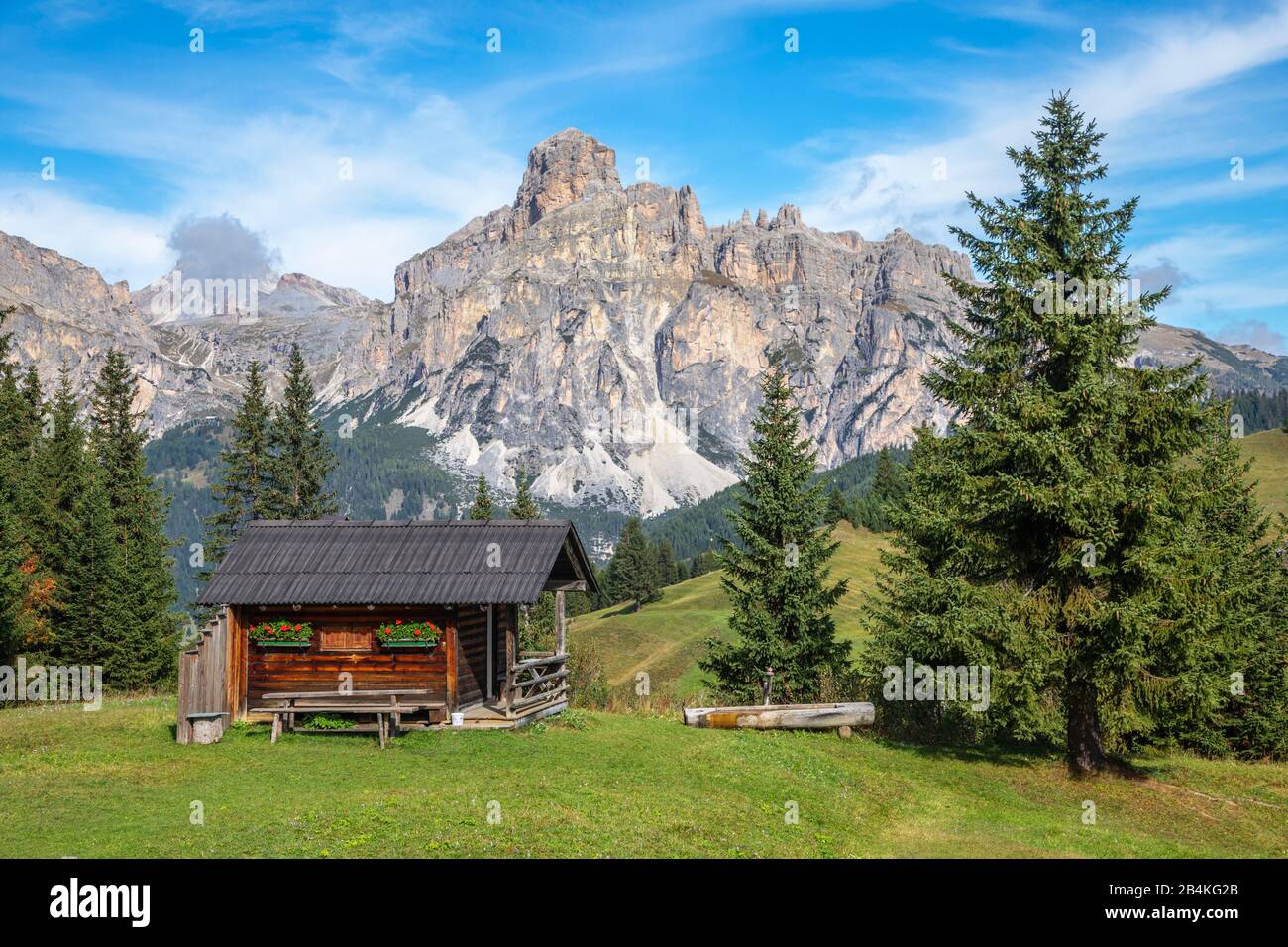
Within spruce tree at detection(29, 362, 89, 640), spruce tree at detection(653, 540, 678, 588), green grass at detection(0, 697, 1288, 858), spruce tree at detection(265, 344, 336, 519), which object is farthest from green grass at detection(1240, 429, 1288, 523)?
spruce tree at detection(29, 362, 89, 640)

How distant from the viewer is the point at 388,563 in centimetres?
2473

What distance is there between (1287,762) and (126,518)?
52.7 metres

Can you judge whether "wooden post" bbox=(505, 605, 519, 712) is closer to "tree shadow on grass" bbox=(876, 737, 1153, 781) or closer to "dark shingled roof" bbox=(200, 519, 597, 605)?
"dark shingled roof" bbox=(200, 519, 597, 605)

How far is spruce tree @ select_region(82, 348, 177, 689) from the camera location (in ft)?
147

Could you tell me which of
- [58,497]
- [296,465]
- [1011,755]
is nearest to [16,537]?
[58,497]

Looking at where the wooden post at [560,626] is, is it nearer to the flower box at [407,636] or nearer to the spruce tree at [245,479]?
the flower box at [407,636]

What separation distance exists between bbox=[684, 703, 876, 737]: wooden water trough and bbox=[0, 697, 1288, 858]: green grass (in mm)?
884

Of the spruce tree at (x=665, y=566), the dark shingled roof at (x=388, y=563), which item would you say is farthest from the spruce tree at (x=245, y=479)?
the spruce tree at (x=665, y=566)

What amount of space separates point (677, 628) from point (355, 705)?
237 feet

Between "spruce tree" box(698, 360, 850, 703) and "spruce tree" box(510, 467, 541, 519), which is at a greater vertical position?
"spruce tree" box(510, 467, 541, 519)
